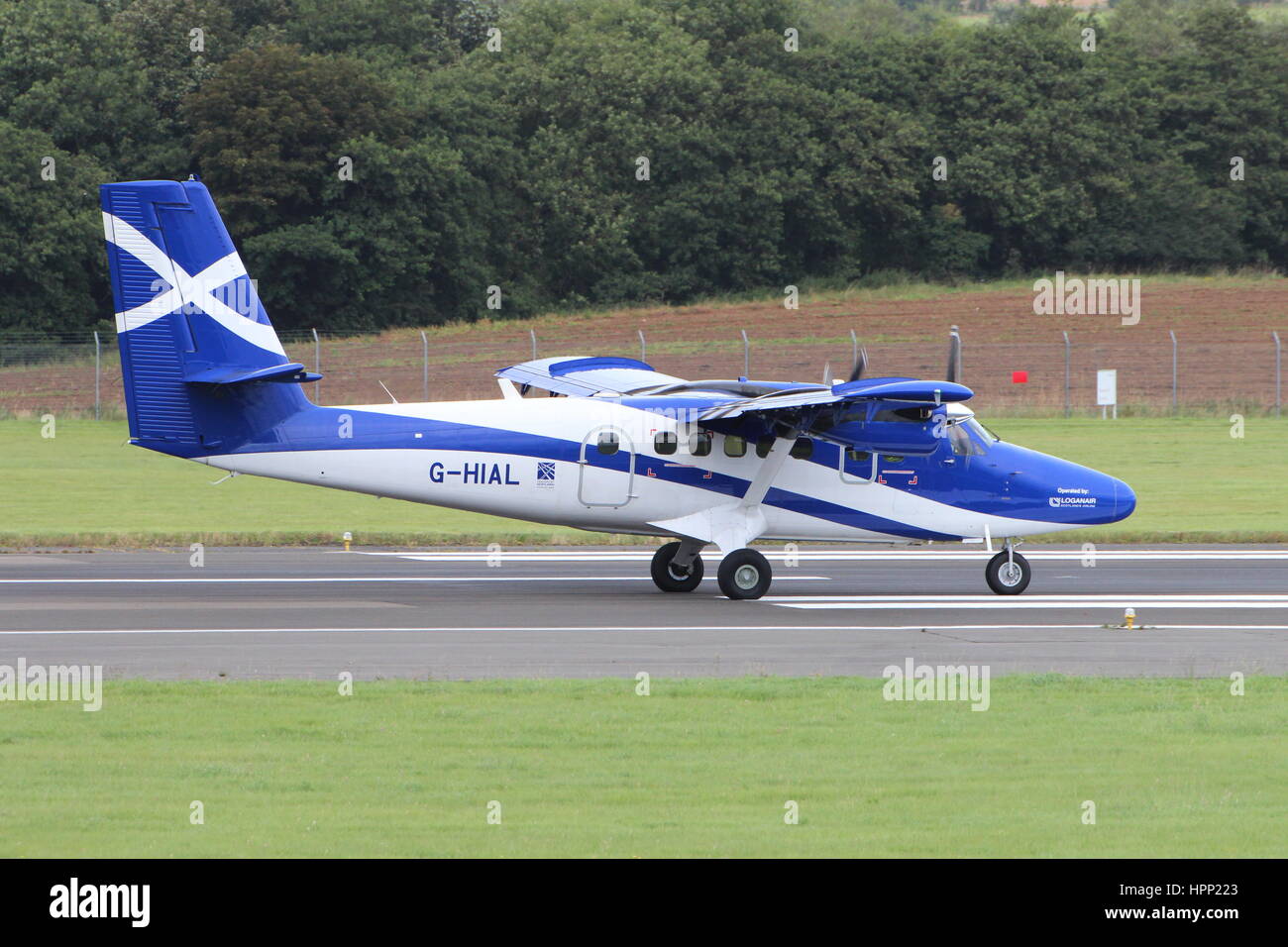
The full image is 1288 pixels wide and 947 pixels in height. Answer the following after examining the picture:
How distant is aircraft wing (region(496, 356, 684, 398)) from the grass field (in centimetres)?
536

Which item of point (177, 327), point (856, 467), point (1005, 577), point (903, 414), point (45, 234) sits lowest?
point (1005, 577)

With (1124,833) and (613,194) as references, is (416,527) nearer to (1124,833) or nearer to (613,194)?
(1124,833)

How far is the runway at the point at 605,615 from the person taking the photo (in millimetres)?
16094

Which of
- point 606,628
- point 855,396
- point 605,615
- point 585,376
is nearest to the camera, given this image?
point 606,628

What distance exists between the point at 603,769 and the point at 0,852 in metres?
3.94

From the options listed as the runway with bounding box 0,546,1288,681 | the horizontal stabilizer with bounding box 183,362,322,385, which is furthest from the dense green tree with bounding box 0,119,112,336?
the horizontal stabilizer with bounding box 183,362,322,385

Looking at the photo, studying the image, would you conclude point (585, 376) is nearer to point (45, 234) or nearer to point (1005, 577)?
point (1005, 577)

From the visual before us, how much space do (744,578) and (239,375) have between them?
6871mm

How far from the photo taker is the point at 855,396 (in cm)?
1997

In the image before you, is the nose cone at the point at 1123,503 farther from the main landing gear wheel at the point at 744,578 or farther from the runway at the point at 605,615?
the main landing gear wheel at the point at 744,578

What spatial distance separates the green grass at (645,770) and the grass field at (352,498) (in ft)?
46.9

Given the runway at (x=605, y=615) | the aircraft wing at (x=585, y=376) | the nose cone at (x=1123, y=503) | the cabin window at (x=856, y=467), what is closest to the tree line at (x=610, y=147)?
the runway at (x=605, y=615)

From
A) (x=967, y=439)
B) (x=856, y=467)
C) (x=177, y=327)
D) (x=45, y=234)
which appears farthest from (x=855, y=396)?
(x=45, y=234)

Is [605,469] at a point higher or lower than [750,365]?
lower
